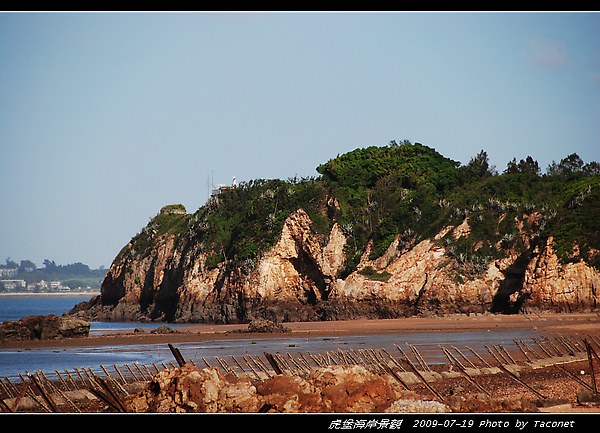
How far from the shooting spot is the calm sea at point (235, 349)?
26094mm

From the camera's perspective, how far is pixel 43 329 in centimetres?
3769

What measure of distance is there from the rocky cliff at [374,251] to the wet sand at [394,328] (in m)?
2.46

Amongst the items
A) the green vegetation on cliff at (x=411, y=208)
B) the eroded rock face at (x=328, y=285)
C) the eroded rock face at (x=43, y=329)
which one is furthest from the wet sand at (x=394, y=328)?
the green vegetation on cliff at (x=411, y=208)

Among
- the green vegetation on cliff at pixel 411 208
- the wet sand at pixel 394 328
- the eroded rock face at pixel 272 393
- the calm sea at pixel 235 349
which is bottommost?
the wet sand at pixel 394 328

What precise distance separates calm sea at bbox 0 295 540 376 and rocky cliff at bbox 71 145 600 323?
37.3ft

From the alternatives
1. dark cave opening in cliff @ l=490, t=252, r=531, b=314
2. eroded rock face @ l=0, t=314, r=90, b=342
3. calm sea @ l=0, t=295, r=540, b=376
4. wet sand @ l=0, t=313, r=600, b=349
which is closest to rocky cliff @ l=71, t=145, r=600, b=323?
dark cave opening in cliff @ l=490, t=252, r=531, b=314

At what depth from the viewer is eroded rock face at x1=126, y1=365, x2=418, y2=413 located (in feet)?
35.6

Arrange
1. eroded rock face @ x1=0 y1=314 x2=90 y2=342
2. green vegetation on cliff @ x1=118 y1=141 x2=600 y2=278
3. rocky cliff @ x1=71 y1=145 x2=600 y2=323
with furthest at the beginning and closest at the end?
green vegetation on cliff @ x1=118 y1=141 x2=600 y2=278 → rocky cliff @ x1=71 y1=145 x2=600 y2=323 → eroded rock face @ x1=0 y1=314 x2=90 y2=342

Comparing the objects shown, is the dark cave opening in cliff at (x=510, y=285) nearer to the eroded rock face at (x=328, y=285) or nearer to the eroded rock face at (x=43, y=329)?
the eroded rock face at (x=328, y=285)

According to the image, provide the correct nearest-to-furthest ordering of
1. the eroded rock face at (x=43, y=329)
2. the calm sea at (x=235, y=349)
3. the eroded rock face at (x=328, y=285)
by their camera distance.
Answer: the calm sea at (x=235, y=349), the eroded rock face at (x=43, y=329), the eroded rock face at (x=328, y=285)

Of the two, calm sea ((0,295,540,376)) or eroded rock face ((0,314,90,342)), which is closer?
calm sea ((0,295,540,376))

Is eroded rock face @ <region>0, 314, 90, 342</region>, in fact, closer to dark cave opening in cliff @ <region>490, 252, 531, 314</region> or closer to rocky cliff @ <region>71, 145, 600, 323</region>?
rocky cliff @ <region>71, 145, 600, 323</region>

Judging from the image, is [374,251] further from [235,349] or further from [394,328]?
[235,349]

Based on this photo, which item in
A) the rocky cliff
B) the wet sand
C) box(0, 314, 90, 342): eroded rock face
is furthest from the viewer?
the rocky cliff
